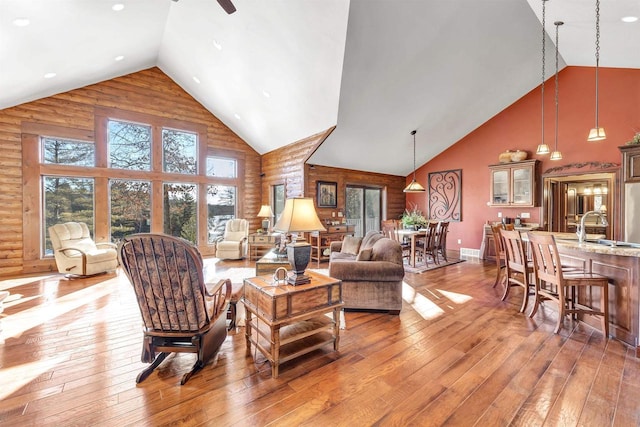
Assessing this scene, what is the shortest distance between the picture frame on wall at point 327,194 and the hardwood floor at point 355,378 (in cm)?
398

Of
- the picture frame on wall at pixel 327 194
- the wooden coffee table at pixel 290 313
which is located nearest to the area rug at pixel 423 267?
the picture frame on wall at pixel 327 194

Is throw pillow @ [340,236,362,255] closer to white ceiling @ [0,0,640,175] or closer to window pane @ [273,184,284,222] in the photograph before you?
white ceiling @ [0,0,640,175]

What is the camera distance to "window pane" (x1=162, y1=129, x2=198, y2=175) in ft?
22.7

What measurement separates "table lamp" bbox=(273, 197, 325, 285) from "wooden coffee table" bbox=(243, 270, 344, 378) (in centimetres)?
13

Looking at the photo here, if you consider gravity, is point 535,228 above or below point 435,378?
above

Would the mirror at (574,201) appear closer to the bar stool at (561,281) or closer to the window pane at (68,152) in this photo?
the bar stool at (561,281)

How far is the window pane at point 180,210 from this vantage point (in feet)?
22.8

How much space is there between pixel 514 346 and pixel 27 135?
8.41 m

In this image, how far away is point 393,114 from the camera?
18.9ft

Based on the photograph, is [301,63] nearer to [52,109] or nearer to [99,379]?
[99,379]

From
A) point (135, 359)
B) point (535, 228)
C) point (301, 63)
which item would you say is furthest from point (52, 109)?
point (535, 228)

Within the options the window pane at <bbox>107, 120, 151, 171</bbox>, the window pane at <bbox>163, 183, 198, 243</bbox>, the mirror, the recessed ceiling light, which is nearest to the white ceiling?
the recessed ceiling light

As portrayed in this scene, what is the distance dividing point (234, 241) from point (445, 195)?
5991 millimetres

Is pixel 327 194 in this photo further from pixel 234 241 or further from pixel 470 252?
pixel 470 252
